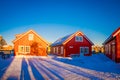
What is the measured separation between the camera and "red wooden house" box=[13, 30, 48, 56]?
4391 cm

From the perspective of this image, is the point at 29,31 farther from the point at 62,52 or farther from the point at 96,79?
the point at 96,79

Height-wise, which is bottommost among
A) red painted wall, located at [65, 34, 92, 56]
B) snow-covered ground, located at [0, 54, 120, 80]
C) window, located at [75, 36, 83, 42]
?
snow-covered ground, located at [0, 54, 120, 80]

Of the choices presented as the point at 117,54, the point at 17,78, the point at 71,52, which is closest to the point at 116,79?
the point at 17,78

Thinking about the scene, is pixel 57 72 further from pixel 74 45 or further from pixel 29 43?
pixel 29 43

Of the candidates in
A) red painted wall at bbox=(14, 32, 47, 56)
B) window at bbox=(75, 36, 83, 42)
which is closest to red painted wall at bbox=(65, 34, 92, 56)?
A: window at bbox=(75, 36, 83, 42)

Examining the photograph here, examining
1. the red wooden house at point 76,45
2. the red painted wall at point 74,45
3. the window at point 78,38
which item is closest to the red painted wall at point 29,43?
the red wooden house at point 76,45

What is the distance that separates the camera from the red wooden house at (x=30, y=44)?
43906mm

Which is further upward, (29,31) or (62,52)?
(29,31)

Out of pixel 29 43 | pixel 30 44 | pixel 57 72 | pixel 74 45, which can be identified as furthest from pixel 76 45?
pixel 57 72

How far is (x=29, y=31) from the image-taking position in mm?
44719

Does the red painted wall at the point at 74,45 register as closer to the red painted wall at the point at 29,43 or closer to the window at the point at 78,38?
the window at the point at 78,38

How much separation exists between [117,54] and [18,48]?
83.4 feet

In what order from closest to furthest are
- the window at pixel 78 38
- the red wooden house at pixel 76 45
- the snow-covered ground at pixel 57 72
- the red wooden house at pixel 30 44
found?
1. the snow-covered ground at pixel 57 72
2. the red wooden house at pixel 30 44
3. the red wooden house at pixel 76 45
4. the window at pixel 78 38

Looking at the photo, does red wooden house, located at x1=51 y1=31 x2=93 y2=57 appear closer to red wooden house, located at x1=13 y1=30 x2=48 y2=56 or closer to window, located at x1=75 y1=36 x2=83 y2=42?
window, located at x1=75 y1=36 x2=83 y2=42
